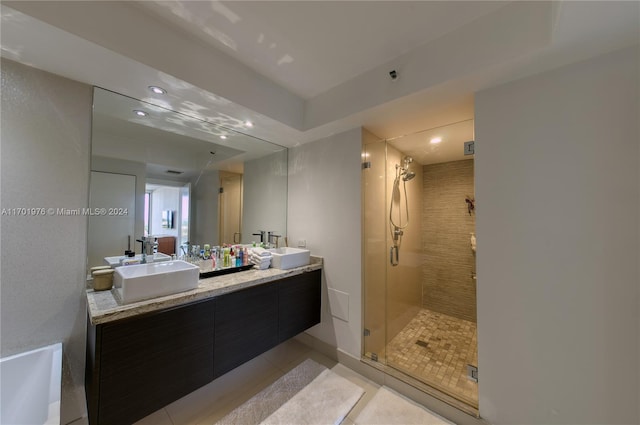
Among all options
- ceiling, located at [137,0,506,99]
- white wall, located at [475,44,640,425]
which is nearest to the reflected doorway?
ceiling, located at [137,0,506,99]

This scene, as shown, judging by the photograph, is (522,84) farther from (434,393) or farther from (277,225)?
(277,225)

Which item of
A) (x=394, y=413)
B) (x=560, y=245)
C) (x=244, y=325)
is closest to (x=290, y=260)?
(x=244, y=325)

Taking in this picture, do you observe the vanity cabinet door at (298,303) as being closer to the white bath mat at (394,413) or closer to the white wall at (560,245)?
the white bath mat at (394,413)

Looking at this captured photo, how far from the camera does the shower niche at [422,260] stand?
2.05 metres

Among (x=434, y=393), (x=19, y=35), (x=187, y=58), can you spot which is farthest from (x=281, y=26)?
→ (x=434, y=393)

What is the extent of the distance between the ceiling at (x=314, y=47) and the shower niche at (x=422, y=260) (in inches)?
22.2

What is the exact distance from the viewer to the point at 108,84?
149 cm

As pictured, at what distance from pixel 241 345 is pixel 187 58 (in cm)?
206

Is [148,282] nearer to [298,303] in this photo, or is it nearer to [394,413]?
[298,303]

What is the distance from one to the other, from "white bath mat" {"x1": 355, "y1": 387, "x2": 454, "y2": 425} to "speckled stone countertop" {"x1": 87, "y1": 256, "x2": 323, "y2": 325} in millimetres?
1184

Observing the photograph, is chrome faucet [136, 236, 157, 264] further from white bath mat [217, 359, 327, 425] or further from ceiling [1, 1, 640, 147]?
white bath mat [217, 359, 327, 425]

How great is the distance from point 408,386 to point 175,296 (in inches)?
74.4

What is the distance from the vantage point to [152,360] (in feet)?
4.39

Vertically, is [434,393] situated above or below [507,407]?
below
